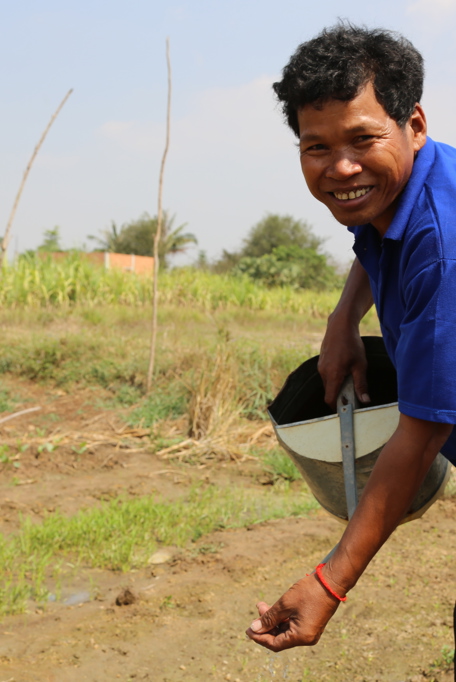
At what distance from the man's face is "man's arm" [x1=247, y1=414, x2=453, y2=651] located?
1.47 feet

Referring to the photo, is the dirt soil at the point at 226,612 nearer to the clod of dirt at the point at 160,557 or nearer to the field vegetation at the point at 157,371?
the clod of dirt at the point at 160,557

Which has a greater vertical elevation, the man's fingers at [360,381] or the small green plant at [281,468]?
the man's fingers at [360,381]

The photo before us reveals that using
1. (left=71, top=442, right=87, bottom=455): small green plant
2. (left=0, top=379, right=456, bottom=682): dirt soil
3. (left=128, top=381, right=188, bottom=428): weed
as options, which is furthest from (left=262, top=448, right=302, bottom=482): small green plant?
(left=71, top=442, right=87, bottom=455): small green plant

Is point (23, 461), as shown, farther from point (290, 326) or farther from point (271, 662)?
point (290, 326)

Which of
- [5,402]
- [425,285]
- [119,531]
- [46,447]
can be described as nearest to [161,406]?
[46,447]

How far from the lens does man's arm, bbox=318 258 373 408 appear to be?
1997 millimetres

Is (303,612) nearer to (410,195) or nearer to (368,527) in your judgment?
(368,527)

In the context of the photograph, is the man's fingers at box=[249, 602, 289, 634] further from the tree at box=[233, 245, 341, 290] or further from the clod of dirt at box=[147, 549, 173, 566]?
the tree at box=[233, 245, 341, 290]

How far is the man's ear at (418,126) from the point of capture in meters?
1.49

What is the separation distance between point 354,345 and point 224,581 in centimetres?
181

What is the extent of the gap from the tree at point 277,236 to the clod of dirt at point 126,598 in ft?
102

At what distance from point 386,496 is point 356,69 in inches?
30.9

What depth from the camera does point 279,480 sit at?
5.01 m

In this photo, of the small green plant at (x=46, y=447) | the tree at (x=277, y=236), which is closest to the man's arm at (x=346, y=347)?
the small green plant at (x=46, y=447)
